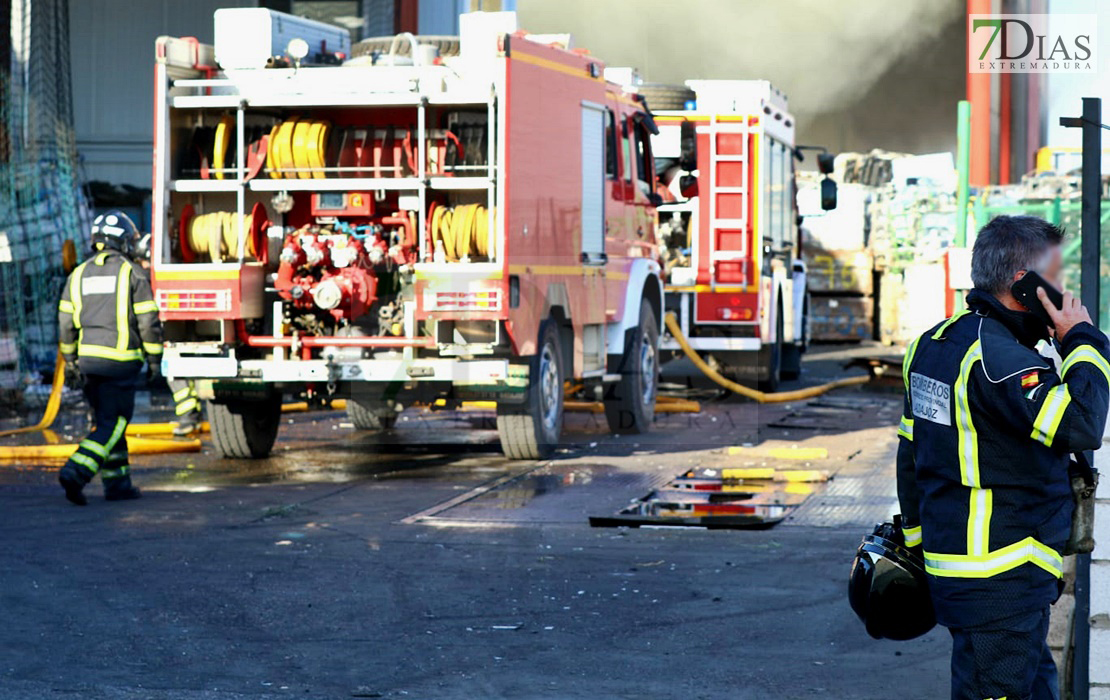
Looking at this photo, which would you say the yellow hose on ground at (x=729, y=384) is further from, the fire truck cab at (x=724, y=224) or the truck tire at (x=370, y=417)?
the truck tire at (x=370, y=417)

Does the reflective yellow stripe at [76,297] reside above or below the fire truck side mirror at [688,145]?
below

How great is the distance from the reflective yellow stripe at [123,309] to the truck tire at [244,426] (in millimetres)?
Result: 2083

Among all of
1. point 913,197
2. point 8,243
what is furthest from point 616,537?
point 913,197

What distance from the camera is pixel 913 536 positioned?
4.50 m

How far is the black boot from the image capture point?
9930mm

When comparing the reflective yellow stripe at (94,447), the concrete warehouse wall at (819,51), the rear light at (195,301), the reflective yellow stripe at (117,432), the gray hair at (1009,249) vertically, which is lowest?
the reflective yellow stripe at (94,447)

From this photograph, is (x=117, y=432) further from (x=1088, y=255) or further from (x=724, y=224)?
(x=724, y=224)

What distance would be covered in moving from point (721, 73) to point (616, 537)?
25.5 meters

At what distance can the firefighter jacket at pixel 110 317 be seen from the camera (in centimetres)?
1016

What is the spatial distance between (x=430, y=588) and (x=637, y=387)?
→ 6737 millimetres

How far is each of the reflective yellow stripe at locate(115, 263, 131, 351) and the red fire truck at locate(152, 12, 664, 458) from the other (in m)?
1.26

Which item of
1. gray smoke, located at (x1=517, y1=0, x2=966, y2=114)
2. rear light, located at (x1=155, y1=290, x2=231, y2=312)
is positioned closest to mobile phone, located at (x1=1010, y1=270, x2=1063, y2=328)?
rear light, located at (x1=155, y1=290, x2=231, y2=312)

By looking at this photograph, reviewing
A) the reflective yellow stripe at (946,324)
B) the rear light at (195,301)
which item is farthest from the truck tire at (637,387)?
the reflective yellow stripe at (946,324)

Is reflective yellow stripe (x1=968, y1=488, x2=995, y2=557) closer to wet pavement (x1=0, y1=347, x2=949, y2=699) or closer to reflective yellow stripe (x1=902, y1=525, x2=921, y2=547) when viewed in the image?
reflective yellow stripe (x1=902, y1=525, x2=921, y2=547)
